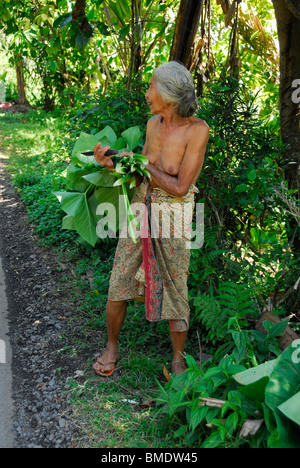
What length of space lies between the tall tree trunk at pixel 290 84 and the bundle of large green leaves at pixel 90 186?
132 cm

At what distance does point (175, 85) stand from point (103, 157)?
549mm

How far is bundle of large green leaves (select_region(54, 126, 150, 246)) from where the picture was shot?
2906 millimetres

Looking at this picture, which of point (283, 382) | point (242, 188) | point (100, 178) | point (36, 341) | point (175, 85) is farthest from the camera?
point (36, 341)

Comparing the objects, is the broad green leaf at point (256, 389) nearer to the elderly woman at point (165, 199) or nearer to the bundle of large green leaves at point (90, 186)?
the elderly woman at point (165, 199)

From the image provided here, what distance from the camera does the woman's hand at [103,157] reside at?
2670 millimetres

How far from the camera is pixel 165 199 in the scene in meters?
2.80

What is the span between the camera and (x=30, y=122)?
10836mm

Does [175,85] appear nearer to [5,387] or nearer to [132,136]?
[132,136]

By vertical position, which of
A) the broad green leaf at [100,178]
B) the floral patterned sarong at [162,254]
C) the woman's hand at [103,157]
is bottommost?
the floral patterned sarong at [162,254]

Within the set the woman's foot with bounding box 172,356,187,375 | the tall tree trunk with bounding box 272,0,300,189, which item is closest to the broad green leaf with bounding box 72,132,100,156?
the woman's foot with bounding box 172,356,187,375

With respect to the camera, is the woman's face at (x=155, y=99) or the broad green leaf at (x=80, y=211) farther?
the broad green leaf at (x=80, y=211)

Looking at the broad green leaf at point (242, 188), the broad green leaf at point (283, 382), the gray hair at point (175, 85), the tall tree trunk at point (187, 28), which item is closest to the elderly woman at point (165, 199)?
the gray hair at point (175, 85)

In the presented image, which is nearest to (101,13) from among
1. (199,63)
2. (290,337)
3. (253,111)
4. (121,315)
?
(199,63)

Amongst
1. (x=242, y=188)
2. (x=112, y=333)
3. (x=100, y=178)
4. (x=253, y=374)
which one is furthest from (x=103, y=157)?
(x=253, y=374)
